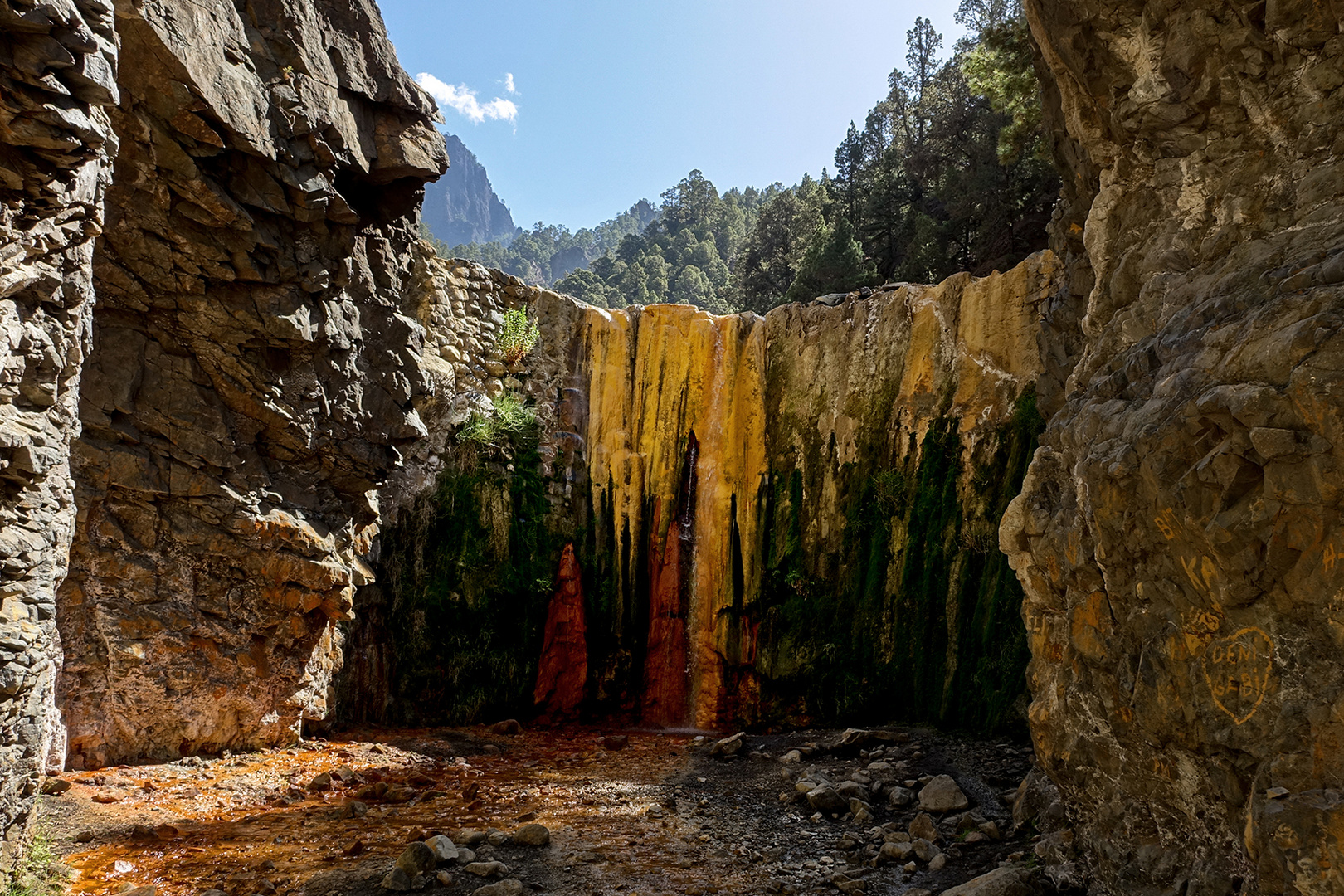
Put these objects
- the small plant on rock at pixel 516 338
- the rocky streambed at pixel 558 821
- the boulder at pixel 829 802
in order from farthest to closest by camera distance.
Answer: the small plant on rock at pixel 516 338 < the boulder at pixel 829 802 < the rocky streambed at pixel 558 821

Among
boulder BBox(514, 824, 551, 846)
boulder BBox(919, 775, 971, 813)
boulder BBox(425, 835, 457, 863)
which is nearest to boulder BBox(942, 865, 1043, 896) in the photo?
boulder BBox(919, 775, 971, 813)

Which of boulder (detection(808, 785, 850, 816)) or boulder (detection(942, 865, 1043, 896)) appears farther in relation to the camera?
boulder (detection(808, 785, 850, 816))

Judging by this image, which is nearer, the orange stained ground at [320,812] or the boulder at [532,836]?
the orange stained ground at [320,812]

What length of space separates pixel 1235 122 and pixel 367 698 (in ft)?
42.4

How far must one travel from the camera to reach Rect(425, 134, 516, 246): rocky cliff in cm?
14488

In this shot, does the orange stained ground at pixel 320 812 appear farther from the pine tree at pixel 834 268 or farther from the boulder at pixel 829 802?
the pine tree at pixel 834 268

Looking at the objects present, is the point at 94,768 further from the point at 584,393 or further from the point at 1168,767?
the point at 1168,767

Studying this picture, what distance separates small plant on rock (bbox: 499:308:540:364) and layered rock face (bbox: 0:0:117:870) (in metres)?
9.42

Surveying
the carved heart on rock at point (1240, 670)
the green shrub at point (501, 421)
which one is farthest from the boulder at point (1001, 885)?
the green shrub at point (501, 421)

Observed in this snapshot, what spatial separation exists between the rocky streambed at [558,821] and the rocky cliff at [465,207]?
14114cm

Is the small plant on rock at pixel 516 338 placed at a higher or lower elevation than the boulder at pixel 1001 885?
higher

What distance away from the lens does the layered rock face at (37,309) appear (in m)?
5.27

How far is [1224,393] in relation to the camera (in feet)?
13.7

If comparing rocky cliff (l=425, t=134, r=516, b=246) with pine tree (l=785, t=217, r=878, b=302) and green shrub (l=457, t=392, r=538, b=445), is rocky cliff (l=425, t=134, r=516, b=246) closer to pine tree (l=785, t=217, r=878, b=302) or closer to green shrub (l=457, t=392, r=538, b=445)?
pine tree (l=785, t=217, r=878, b=302)
